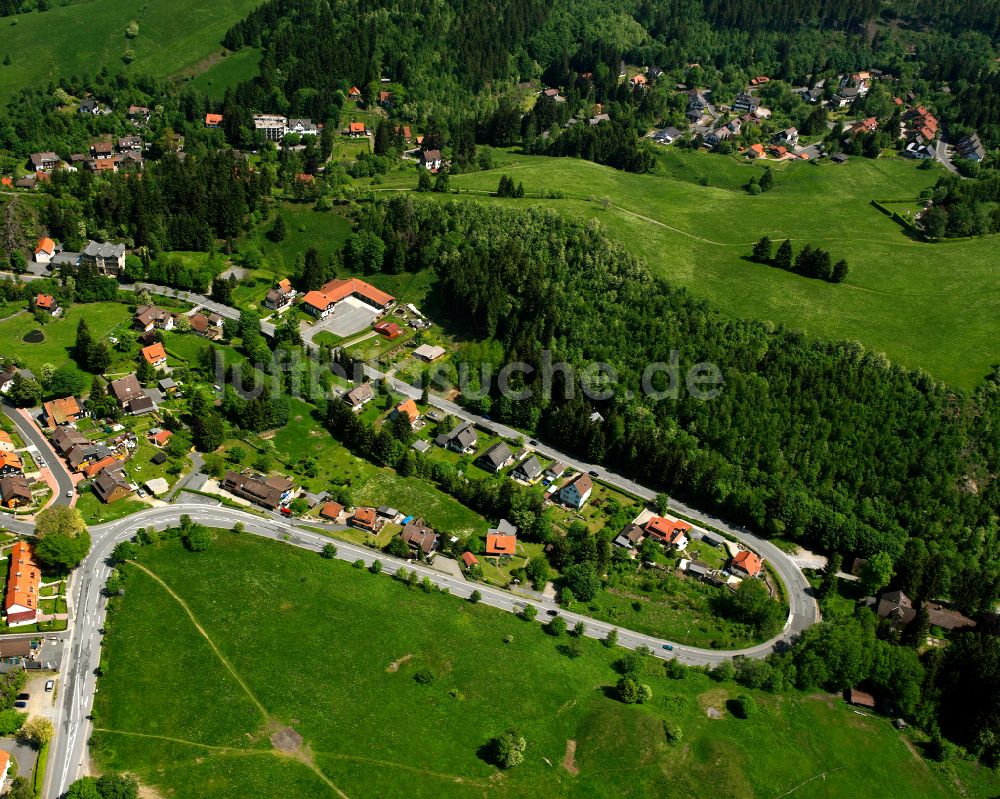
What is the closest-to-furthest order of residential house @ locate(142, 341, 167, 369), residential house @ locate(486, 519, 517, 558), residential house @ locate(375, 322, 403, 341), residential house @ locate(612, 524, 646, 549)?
1. residential house @ locate(486, 519, 517, 558)
2. residential house @ locate(612, 524, 646, 549)
3. residential house @ locate(142, 341, 167, 369)
4. residential house @ locate(375, 322, 403, 341)

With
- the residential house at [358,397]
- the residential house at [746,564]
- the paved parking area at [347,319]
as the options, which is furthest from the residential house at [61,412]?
the residential house at [746,564]

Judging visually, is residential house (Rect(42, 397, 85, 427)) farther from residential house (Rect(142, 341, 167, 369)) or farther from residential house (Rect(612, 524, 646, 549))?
residential house (Rect(612, 524, 646, 549))

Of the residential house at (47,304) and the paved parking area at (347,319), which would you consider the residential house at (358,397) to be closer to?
the paved parking area at (347,319)

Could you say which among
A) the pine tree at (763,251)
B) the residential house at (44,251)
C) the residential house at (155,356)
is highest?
the pine tree at (763,251)

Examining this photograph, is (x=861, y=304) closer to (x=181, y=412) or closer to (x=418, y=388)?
(x=418, y=388)

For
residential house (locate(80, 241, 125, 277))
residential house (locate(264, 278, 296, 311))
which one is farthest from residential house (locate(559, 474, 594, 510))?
residential house (locate(80, 241, 125, 277))

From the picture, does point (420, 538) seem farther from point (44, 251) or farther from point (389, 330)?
point (44, 251)

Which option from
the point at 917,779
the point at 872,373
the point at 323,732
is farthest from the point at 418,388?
the point at 917,779
